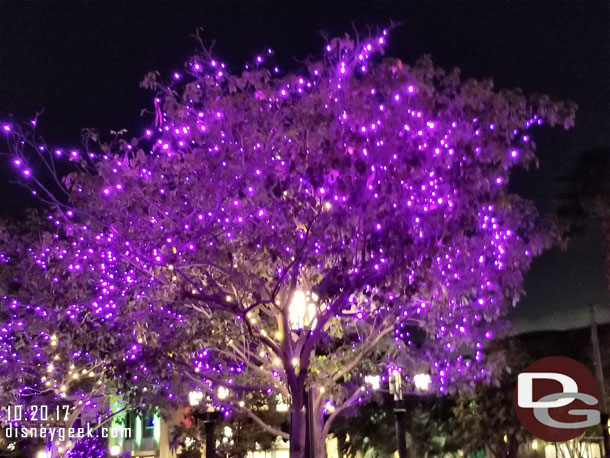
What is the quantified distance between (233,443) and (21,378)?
8.89m

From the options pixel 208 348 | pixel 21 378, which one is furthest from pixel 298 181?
pixel 21 378

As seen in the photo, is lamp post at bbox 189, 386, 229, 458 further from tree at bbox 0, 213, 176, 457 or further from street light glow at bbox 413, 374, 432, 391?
street light glow at bbox 413, 374, 432, 391

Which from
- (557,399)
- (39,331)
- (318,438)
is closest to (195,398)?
(318,438)

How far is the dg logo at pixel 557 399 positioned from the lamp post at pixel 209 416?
7436 mm

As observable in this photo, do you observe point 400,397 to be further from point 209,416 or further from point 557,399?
point 557,399

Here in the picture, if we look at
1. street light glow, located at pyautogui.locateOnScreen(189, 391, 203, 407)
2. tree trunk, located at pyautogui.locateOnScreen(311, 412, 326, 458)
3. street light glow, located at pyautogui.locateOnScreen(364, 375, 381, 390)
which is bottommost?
tree trunk, located at pyautogui.locateOnScreen(311, 412, 326, 458)

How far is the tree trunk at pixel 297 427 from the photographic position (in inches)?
380

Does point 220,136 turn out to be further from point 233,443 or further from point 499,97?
point 233,443

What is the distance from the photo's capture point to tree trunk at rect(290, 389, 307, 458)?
9664mm

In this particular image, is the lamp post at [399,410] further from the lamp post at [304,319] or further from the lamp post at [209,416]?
the lamp post at [209,416]

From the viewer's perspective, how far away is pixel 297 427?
980cm

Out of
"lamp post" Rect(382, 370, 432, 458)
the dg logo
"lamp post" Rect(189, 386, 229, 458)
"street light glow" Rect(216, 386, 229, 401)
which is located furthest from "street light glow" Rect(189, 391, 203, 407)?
the dg logo

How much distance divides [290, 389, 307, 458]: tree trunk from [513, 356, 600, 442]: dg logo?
323 inches

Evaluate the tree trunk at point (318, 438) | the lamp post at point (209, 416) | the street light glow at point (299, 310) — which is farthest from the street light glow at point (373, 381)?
the street light glow at point (299, 310)
